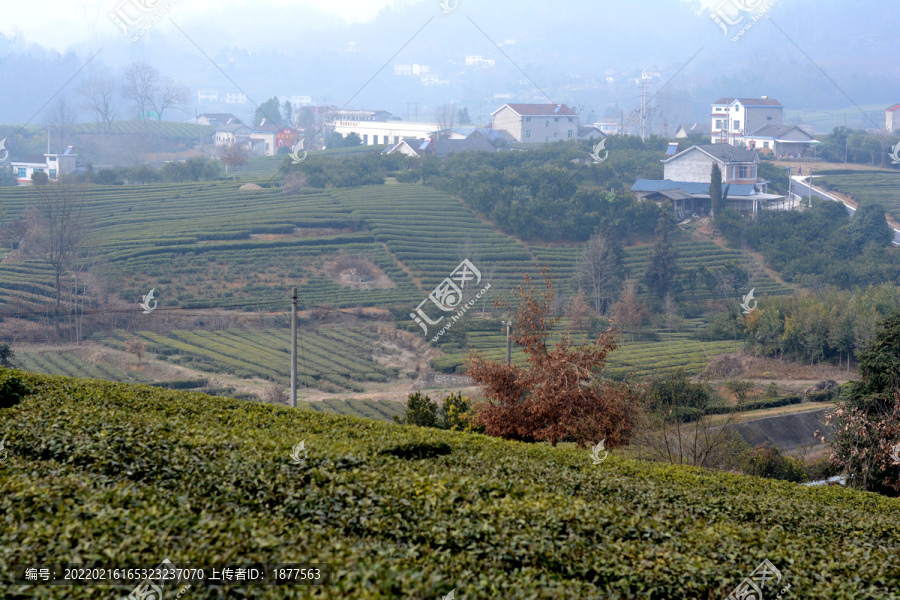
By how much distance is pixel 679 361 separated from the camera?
30.9 m

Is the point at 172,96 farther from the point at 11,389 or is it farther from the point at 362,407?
the point at 11,389

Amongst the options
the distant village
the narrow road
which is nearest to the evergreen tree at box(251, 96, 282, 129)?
the distant village

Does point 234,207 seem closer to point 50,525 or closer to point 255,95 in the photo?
point 50,525

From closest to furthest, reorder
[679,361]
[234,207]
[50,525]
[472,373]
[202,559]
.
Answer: [202,559]
[50,525]
[472,373]
[679,361]
[234,207]

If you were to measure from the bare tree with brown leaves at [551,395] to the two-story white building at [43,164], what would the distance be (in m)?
62.0

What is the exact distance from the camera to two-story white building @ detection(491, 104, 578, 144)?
82062 millimetres

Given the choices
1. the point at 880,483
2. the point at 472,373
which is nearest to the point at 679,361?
the point at 880,483

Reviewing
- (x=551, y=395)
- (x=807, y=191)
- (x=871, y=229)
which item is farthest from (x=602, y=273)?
(x=551, y=395)

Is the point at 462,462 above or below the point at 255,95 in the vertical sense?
below

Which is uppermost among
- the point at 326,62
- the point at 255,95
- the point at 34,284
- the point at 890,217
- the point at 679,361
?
the point at 326,62

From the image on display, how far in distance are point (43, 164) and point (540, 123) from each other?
52.0 m

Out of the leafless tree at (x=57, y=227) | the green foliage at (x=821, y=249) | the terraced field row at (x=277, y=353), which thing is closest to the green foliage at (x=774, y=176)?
the green foliage at (x=821, y=249)

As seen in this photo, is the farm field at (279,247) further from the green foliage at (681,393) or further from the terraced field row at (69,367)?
the green foliage at (681,393)

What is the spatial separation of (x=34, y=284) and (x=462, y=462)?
35.6 meters
